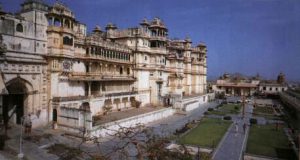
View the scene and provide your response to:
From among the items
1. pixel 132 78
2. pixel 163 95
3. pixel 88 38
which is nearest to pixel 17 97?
pixel 88 38

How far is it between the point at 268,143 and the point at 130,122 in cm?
1893

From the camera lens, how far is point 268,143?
30.4m

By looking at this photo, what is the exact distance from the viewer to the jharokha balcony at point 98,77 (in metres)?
35.6

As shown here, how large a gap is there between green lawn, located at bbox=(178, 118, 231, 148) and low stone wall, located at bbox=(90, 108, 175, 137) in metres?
7.65

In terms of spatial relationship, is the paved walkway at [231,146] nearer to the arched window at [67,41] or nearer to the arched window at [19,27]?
the arched window at [67,41]

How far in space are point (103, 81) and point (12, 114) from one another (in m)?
15.4

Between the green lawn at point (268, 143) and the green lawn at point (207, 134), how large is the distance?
4.04 metres

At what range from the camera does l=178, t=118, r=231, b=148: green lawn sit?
96.2 ft

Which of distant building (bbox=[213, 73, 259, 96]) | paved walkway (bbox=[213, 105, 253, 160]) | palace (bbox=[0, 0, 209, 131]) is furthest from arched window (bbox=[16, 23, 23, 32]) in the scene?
distant building (bbox=[213, 73, 259, 96])

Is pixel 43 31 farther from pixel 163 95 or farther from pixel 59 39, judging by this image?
pixel 163 95

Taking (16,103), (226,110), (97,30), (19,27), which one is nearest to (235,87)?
(226,110)

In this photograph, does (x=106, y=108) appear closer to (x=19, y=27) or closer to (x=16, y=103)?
(x=16, y=103)

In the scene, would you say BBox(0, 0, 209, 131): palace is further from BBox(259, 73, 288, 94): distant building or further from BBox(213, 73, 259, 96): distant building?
BBox(259, 73, 288, 94): distant building

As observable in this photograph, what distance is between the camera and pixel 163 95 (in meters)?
54.2
